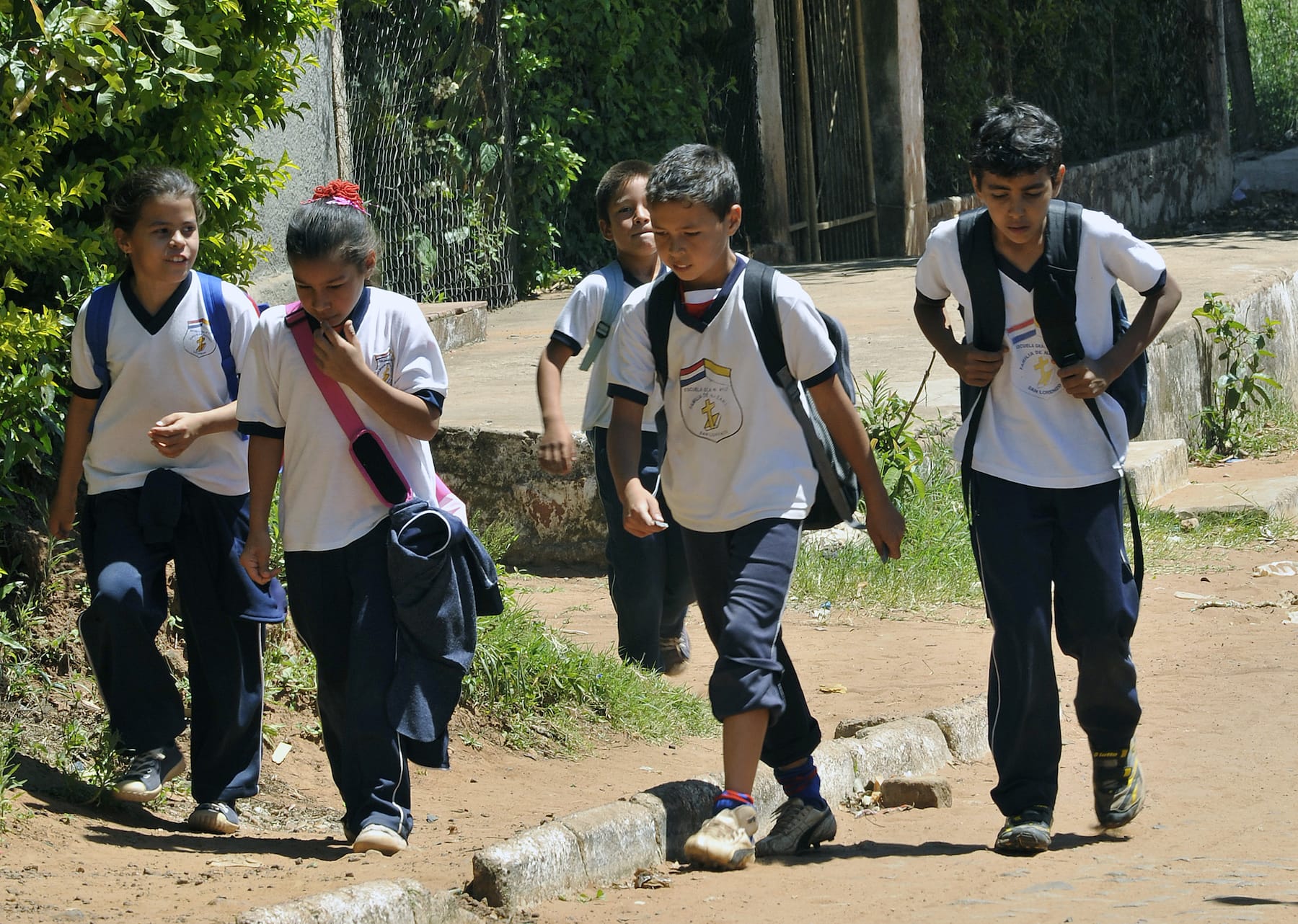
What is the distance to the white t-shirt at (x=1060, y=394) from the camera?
359 cm

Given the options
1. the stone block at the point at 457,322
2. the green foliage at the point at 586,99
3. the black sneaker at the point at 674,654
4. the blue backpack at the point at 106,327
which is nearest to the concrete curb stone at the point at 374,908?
the blue backpack at the point at 106,327

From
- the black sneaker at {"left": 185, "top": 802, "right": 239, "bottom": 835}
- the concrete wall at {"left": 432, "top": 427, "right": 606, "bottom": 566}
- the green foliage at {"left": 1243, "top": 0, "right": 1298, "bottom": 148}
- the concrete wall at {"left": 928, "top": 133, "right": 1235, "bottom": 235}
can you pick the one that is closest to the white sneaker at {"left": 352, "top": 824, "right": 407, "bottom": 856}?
the black sneaker at {"left": 185, "top": 802, "right": 239, "bottom": 835}

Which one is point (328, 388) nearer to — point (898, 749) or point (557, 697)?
point (557, 697)

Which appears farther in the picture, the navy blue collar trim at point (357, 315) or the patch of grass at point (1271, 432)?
the patch of grass at point (1271, 432)

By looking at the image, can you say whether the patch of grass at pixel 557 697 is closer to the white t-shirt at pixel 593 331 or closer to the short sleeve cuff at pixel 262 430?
the white t-shirt at pixel 593 331

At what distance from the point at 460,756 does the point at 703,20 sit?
879cm

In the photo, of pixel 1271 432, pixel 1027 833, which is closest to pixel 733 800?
pixel 1027 833

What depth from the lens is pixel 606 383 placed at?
4758 mm

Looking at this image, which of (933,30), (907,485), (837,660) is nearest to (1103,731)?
(837,660)

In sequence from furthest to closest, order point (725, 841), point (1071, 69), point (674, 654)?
point (1071, 69), point (674, 654), point (725, 841)

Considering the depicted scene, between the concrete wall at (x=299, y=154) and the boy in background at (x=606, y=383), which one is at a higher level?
the concrete wall at (x=299, y=154)

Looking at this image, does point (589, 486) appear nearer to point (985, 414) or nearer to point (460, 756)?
point (460, 756)

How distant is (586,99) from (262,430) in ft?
27.3

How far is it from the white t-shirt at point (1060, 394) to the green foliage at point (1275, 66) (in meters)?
21.4
